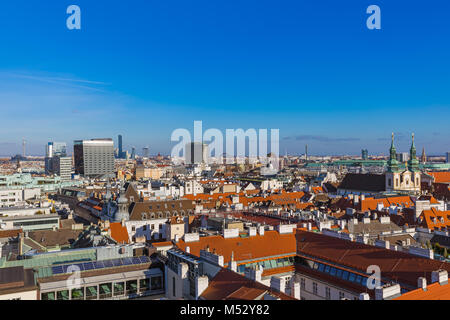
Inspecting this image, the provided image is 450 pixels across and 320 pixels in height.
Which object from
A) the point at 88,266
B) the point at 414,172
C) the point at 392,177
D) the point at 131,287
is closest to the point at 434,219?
the point at 131,287

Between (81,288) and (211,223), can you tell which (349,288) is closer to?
(81,288)

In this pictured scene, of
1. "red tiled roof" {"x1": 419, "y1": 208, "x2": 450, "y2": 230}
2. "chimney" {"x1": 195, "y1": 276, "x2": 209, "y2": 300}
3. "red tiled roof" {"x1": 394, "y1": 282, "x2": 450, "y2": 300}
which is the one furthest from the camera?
"red tiled roof" {"x1": 419, "y1": 208, "x2": 450, "y2": 230}

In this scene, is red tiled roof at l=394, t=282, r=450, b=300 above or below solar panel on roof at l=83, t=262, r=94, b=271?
above

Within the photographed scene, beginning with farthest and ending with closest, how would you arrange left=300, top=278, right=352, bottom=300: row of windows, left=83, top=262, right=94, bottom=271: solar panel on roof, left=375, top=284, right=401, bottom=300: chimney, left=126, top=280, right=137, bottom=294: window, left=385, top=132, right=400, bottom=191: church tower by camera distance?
left=385, top=132, right=400, bottom=191: church tower, left=83, top=262, right=94, bottom=271: solar panel on roof, left=126, top=280, right=137, bottom=294: window, left=300, top=278, right=352, bottom=300: row of windows, left=375, top=284, right=401, bottom=300: chimney

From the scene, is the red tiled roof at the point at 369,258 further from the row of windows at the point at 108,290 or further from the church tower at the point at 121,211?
the church tower at the point at 121,211

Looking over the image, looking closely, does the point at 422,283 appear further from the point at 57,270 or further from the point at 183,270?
the point at 57,270

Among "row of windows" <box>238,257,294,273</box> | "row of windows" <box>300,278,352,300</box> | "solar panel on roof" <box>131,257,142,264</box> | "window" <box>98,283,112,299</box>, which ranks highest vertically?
"solar panel on roof" <box>131,257,142,264</box>

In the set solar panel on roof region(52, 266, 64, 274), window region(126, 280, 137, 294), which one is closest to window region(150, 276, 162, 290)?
window region(126, 280, 137, 294)

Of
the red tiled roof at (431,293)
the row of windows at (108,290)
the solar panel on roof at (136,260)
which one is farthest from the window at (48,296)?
the red tiled roof at (431,293)

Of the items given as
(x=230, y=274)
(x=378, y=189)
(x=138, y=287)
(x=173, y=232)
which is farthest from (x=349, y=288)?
(x=378, y=189)

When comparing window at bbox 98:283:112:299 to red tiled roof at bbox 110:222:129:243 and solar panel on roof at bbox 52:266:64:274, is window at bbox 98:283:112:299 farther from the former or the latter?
red tiled roof at bbox 110:222:129:243

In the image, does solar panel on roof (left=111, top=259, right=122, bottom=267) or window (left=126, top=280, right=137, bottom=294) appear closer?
window (left=126, top=280, right=137, bottom=294)
